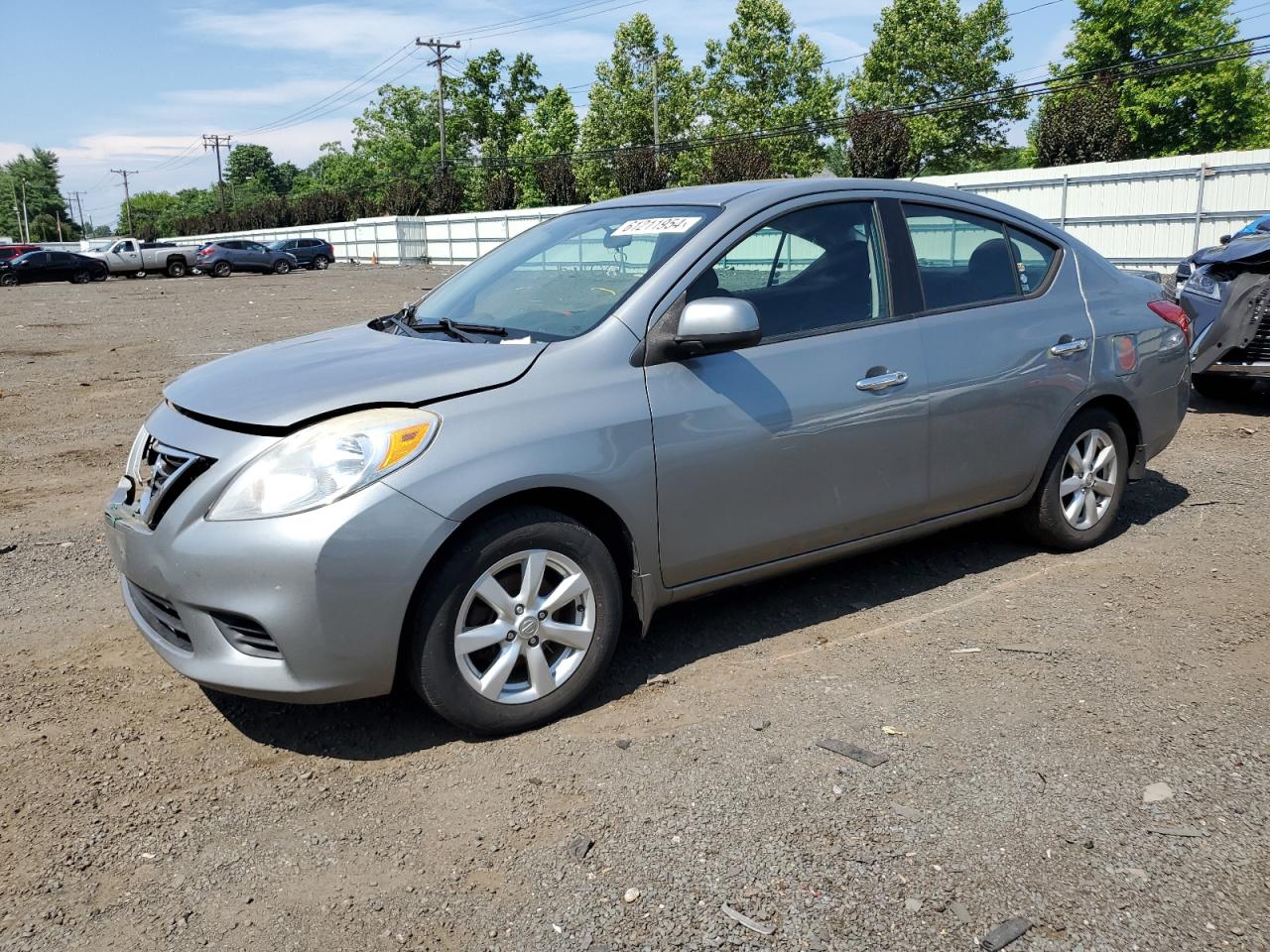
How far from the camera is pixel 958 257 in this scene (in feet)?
15.4

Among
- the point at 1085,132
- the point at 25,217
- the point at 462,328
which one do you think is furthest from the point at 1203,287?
the point at 25,217

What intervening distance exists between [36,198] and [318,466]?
6416 inches

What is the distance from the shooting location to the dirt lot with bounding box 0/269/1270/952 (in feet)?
8.47

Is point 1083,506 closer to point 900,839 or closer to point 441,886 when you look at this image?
point 900,839

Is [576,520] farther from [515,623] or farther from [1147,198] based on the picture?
[1147,198]

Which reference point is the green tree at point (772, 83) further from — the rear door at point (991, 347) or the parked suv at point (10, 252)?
the rear door at point (991, 347)

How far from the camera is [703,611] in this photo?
4590 mm

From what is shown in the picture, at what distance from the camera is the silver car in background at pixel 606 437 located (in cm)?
315

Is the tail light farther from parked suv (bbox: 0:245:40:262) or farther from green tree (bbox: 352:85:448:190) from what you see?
green tree (bbox: 352:85:448:190)

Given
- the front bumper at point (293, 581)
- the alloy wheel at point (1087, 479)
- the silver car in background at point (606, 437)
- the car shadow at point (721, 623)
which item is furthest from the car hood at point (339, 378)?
the alloy wheel at point (1087, 479)

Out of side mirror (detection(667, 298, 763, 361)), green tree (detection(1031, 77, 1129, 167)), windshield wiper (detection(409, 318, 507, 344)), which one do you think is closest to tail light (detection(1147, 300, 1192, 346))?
side mirror (detection(667, 298, 763, 361))

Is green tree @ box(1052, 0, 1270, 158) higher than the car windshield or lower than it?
higher

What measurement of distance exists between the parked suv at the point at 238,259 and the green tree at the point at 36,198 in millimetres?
110079

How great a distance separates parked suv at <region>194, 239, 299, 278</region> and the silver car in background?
1711 inches
